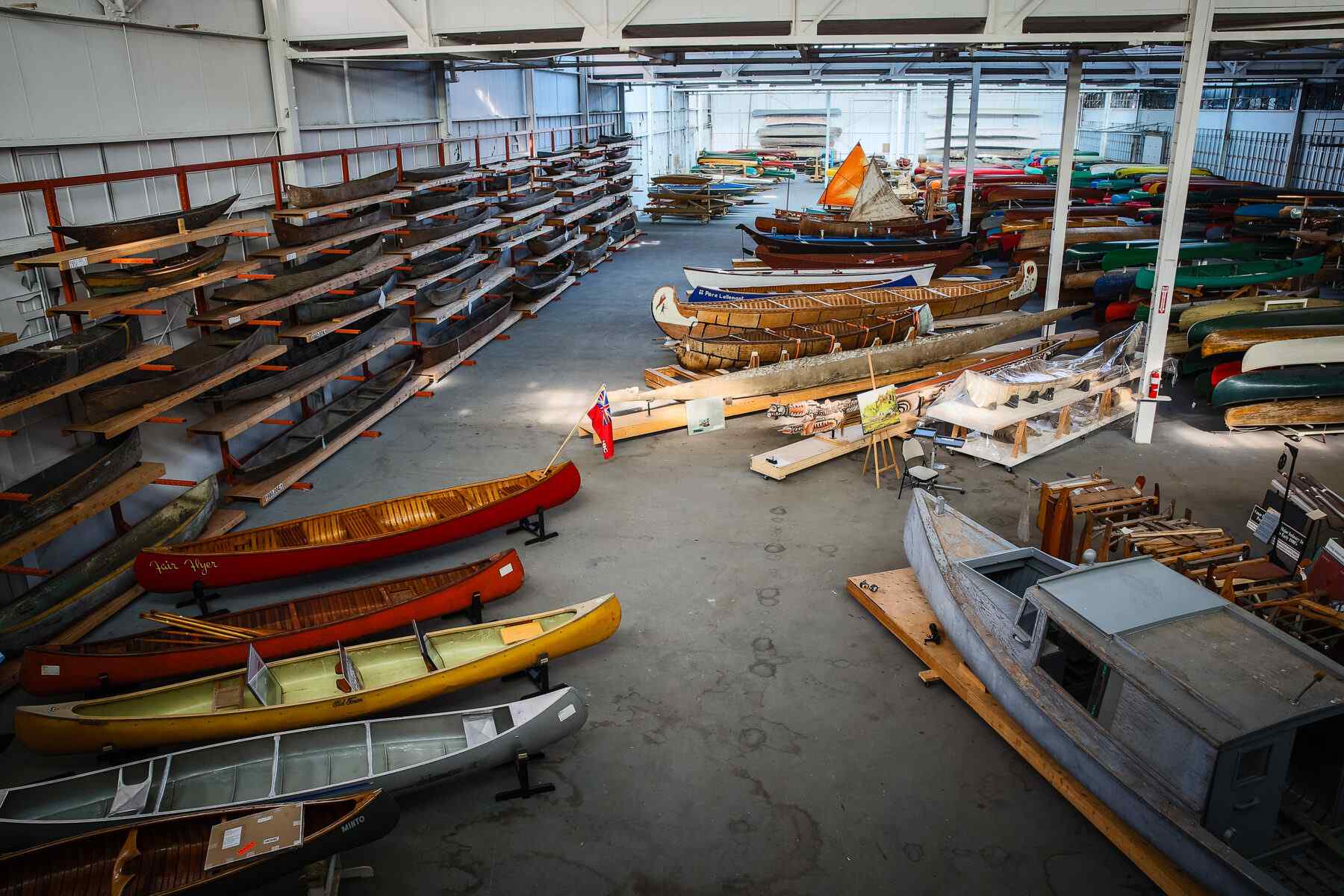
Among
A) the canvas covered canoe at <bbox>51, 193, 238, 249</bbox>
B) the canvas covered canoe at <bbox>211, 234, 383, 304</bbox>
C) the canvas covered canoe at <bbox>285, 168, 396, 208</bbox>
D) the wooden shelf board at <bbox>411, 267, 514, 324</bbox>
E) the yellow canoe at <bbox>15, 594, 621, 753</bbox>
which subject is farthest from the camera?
the wooden shelf board at <bbox>411, 267, 514, 324</bbox>

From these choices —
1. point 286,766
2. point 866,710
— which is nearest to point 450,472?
point 286,766

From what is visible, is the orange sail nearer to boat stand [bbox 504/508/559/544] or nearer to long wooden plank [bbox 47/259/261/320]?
boat stand [bbox 504/508/559/544]

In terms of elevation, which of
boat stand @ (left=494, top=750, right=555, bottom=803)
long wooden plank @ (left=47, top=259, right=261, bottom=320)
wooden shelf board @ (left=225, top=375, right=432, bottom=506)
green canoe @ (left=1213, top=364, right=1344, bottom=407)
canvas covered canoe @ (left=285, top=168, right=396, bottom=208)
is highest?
canvas covered canoe @ (left=285, top=168, right=396, bottom=208)

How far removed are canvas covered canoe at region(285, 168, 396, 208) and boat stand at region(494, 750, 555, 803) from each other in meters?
8.71

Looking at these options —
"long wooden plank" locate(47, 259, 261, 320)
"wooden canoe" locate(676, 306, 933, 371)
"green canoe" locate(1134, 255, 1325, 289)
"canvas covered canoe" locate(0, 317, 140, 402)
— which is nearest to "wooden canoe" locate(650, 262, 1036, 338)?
"wooden canoe" locate(676, 306, 933, 371)

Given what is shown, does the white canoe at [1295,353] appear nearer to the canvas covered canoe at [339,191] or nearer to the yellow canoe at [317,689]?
the yellow canoe at [317,689]

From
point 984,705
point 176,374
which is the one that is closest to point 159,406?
point 176,374

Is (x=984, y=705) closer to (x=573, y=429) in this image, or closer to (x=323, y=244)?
(x=573, y=429)

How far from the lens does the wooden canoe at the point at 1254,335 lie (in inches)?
501

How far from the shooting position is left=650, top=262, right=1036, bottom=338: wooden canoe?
48.8 feet

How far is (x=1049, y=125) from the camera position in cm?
4881

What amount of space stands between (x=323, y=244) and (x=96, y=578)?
5.26 meters

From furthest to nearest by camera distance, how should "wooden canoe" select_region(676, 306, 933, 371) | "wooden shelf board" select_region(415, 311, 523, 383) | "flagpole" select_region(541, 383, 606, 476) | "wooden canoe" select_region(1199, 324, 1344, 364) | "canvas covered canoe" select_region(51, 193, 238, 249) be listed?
1. "wooden shelf board" select_region(415, 311, 523, 383)
2. "wooden canoe" select_region(676, 306, 933, 371)
3. "wooden canoe" select_region(1199, 324, 1344, 364)
4. "flagpole" select_region(541, 383, 606, 476)
5. "canvas covered canoe" select_region(51, 193, 238, 249)

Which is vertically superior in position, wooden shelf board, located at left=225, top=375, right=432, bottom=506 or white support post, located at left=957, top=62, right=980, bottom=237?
white support post, located at left=957, top=62, right=980, bottom=237
